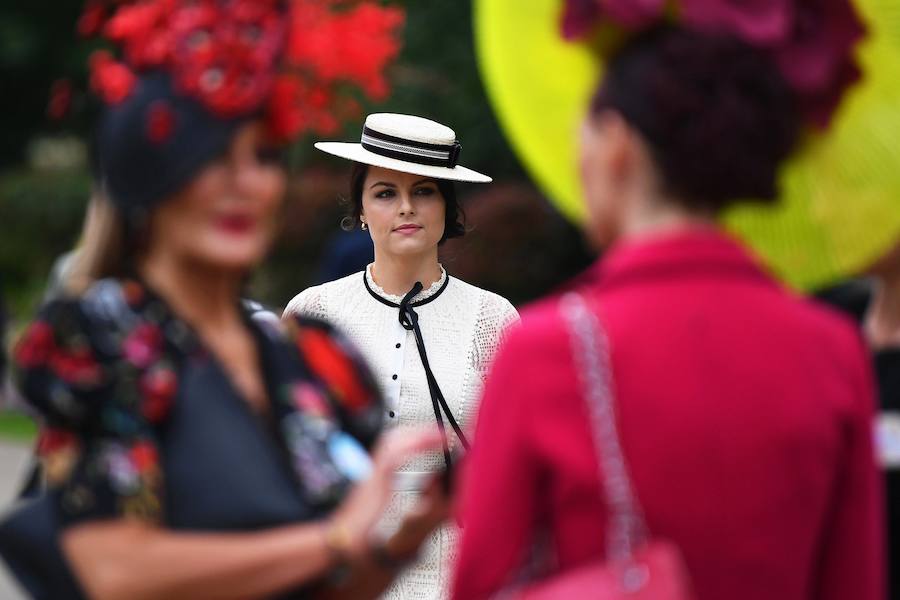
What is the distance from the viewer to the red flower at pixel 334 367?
2.96 m

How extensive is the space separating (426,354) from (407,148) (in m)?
0.69

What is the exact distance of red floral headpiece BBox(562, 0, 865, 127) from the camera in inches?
105

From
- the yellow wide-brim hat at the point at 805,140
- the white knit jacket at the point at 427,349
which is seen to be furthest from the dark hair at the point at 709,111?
the white knit jacket at the point at 427,349

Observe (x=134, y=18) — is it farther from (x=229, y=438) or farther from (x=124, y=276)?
(x=229, y=438)

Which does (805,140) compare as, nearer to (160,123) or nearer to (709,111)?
(709,111)

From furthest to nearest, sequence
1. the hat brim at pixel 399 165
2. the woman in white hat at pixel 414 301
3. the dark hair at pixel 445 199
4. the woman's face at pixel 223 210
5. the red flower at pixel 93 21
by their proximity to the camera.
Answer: the dark hair at pixel 445 199 → the hat brim at pixel 399 165 → the woman in white hat at pixel 414 301 → the red flower at pixel 93 21 → the woman's face at pixel 223 210

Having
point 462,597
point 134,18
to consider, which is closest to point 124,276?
point 134,18

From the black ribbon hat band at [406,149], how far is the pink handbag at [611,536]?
276 cm

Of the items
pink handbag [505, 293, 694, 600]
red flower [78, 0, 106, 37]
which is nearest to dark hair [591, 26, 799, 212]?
pink handbag [505, 293, 694, 600]

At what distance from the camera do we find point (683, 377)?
2.64 meters

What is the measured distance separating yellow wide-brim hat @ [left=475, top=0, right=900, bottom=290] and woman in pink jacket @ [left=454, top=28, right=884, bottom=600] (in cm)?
12

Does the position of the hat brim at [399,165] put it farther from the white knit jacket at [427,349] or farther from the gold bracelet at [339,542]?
the gold bracelet at [339,542]

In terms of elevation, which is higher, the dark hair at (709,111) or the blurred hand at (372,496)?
the dark hair at (709,111)

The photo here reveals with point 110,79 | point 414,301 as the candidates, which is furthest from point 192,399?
point 414,301
